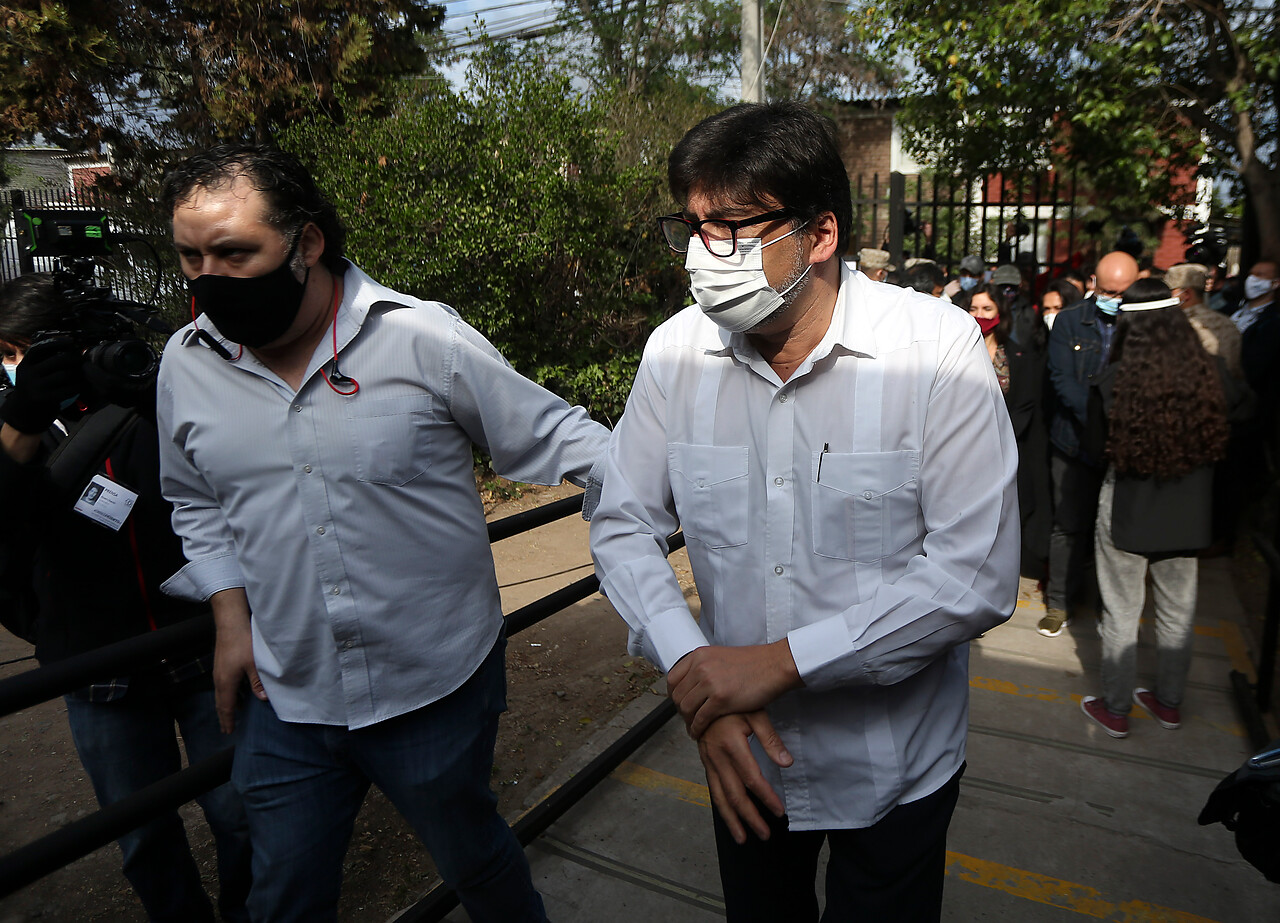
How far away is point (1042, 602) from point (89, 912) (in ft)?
16.1

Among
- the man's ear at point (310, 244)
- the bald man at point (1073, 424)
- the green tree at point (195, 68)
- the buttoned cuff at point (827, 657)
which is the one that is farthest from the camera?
the green tree at point (195, 68)

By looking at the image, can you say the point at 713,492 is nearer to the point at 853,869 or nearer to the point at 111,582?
the point at 853,869

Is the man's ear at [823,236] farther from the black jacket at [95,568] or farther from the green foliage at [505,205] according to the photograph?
the green foliage at [505,205]

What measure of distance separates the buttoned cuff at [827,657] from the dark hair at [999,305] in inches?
144

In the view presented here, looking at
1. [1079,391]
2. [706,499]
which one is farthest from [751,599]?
[1079,391]

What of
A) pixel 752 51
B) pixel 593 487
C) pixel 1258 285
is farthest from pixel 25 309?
pixel 752 51

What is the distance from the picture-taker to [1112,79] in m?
8.02

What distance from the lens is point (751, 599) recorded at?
1.61 meters

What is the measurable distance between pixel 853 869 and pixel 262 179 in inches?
67.8

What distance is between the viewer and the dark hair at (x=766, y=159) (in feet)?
4.93

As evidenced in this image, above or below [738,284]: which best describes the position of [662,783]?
below


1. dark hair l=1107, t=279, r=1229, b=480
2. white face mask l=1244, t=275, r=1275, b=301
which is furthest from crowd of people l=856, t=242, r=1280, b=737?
white face mask l=1244, t=275, r=1275, b=301

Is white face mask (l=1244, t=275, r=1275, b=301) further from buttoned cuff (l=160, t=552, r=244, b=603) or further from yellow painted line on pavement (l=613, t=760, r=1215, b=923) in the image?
buttoned cuff (l=160, t=552, r=244, b=603)

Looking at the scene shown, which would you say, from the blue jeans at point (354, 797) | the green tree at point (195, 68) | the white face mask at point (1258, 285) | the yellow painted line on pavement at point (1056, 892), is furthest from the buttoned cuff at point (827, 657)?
the green tree at point (195, 68)
